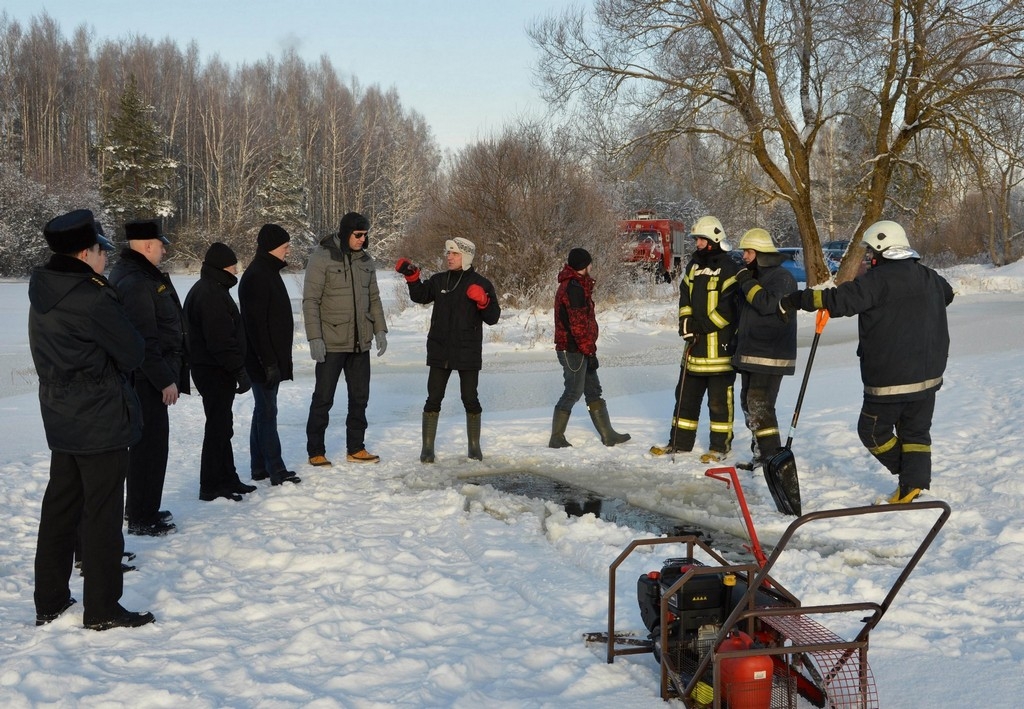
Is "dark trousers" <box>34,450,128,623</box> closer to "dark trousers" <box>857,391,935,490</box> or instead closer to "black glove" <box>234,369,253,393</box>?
"black glove" <box>234,369,253,393</box>

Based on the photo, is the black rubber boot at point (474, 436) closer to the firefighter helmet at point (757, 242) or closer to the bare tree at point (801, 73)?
the firefighter helmet at point (757, 242)

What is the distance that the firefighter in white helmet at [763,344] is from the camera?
6.83 meters

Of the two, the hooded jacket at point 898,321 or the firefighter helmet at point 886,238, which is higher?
the firefighter helmet at point 886,238

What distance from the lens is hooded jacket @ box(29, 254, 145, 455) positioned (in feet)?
13.0

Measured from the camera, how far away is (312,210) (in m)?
60.2

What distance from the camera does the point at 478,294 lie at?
24.6ft

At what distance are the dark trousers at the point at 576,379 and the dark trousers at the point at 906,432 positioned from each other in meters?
2.73

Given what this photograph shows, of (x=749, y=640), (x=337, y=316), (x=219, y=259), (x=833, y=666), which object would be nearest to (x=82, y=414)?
(x=219, y=259)

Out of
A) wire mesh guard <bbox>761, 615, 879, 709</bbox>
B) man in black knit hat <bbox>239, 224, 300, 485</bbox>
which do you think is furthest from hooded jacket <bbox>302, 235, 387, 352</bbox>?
wire mesh guard <bbox>761, 615, 879, 709</bbox>

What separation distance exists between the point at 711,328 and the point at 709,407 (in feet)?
2.36

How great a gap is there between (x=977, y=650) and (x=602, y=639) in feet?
5.13

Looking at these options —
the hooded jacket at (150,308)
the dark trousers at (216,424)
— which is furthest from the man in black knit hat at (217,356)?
the hooded jacket at (150,308)

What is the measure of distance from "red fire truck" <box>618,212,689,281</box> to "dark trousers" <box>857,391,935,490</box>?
17762 millimetres

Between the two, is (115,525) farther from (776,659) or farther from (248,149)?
(248,149)
